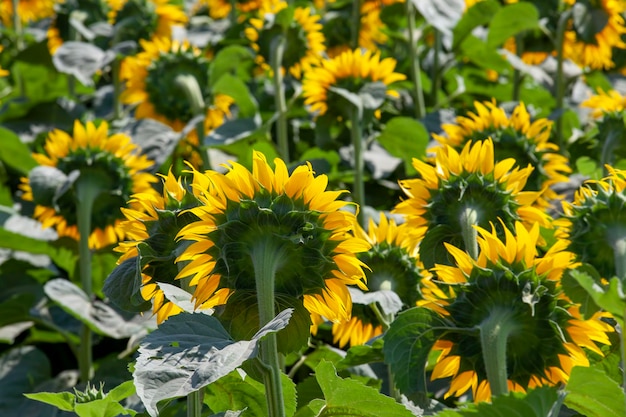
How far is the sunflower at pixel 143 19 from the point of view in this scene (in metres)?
3.03

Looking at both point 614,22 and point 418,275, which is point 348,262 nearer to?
point 418,275

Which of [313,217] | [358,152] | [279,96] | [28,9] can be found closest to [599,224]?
[313,217]

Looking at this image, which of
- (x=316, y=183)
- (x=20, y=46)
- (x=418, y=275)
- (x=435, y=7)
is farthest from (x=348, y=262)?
(x=20, y=46)

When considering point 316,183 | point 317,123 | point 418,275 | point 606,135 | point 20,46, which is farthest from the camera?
point 20,46

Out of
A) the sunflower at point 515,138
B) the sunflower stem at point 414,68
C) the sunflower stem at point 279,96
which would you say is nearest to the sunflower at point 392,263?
the sunflower at point 515,138

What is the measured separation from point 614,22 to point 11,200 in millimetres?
1599

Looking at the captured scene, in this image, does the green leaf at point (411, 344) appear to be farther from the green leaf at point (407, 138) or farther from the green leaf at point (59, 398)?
the green leaf at point (407, 138)

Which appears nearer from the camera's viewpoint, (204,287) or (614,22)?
(204,287)

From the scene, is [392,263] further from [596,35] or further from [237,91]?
[596,35]

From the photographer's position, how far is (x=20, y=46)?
342 cm

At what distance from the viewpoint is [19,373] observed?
89.3 inches

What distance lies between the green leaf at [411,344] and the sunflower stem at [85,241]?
1.04 meters

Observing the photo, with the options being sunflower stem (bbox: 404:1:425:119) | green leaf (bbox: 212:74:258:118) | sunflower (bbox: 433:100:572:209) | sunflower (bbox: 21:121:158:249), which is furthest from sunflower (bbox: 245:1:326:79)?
sunflower (bbox: 433:100:572:209)

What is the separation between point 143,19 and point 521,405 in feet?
7.49
